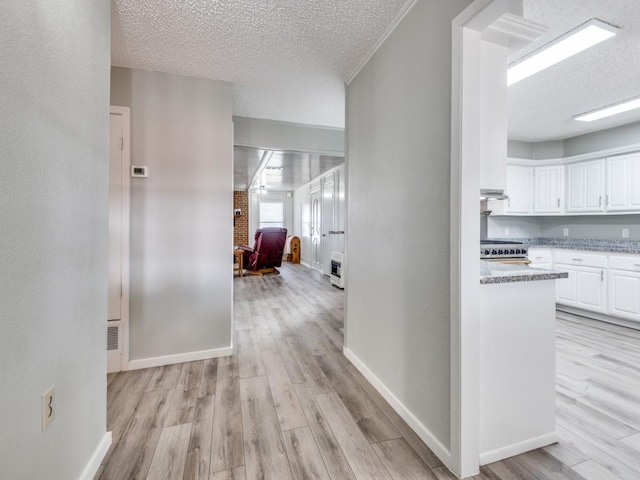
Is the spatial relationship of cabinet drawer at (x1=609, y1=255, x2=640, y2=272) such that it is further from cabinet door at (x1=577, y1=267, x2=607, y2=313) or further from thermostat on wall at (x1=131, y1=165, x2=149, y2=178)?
thermostat on wall at (x1=131, y1=165, x2=149, y2=178)

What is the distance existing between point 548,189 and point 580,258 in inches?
46.3

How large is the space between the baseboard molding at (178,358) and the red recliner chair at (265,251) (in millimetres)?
3944

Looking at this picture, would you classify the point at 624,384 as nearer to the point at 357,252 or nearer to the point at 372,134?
the point at 357,252

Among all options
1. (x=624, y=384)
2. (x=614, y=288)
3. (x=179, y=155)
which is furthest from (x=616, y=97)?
(x=179, y=155)

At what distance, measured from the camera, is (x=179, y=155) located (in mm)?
2492

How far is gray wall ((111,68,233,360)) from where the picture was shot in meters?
2.40

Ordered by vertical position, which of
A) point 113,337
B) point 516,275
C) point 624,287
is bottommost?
point 113,337

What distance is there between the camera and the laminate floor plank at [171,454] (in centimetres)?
134

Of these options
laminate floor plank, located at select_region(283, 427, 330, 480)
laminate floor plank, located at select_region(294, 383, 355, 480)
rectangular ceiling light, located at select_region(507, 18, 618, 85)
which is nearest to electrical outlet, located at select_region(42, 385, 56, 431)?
laminate floor plank, located at select_region(283, 427, 330, 480)

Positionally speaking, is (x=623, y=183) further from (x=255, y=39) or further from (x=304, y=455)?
(x=304, y=455)

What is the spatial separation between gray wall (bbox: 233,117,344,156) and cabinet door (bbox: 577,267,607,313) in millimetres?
3473

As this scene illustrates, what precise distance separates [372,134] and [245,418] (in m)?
2.04

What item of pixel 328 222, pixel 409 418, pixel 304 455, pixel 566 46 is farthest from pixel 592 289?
pixel 328 222

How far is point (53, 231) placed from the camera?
1.05 m
